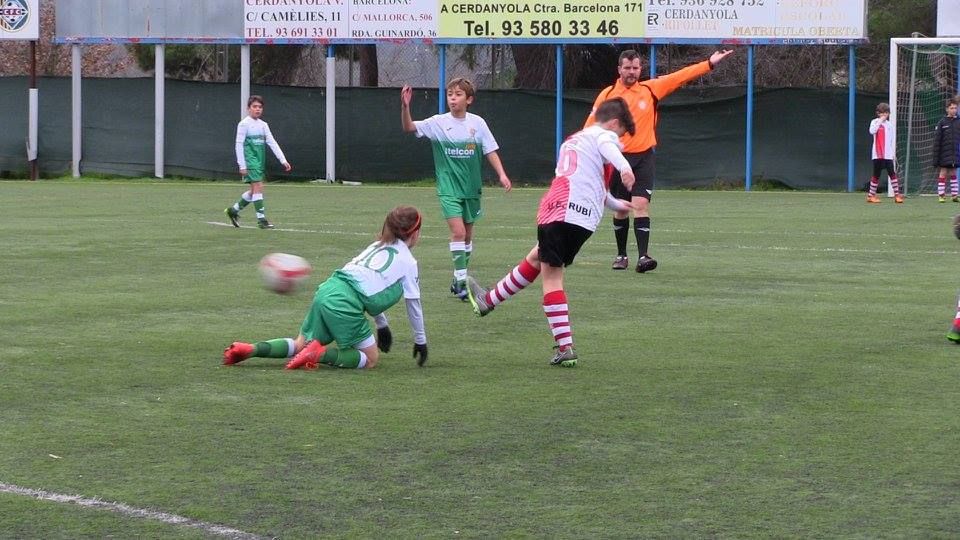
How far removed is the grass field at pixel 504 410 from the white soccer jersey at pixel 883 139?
13082 mm

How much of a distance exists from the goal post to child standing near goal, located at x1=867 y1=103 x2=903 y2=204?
1985 mm

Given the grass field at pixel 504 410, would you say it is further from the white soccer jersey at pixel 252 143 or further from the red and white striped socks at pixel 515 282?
the white soccer jersey at pixel 252 143

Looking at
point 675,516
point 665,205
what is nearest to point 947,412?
point 675,516

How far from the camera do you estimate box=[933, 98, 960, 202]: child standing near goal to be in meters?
→ 27.5

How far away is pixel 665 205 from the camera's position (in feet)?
85.6

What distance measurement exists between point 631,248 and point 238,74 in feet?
79.9

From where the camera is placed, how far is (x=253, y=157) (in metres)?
21.0

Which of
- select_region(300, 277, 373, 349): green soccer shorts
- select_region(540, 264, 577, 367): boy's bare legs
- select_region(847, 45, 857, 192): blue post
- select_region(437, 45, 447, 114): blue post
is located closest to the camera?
select_region(300, 277, 373, 349): green soccer shorts

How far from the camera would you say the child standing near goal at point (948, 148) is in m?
27.5

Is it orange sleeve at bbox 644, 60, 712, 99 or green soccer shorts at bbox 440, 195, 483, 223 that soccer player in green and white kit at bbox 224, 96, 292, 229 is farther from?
green soccer shorts at bbox 440, 195, 483, 223

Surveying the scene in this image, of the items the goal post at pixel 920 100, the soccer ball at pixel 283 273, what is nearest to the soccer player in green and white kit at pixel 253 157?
the soccer ball at pixel 283 273

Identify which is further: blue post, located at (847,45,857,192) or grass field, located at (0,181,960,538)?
blue post, located at (847,45,857,192)

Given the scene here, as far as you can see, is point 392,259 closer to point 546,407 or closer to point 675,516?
point 546,407

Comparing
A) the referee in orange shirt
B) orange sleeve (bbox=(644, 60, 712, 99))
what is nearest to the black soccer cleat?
the referee in orange shirt
